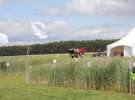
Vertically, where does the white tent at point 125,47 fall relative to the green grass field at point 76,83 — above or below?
above

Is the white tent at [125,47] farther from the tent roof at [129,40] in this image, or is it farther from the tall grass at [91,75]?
the tall grass at [91,75]

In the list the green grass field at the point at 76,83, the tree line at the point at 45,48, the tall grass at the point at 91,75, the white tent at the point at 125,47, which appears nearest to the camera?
the green grass field at the point at 76,83

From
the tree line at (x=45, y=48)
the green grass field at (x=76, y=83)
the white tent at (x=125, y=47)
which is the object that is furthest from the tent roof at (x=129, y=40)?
the tree line at (x=45, y=48)

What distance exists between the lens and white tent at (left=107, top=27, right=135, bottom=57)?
49.3 m

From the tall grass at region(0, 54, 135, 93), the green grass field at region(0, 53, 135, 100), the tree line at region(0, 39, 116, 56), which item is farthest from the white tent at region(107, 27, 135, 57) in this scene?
the tree line at region(0, 39, 116, 56)

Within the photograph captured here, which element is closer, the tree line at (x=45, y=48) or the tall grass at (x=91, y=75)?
the tall grass at (x=91, y=75)

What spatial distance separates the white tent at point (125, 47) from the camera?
49344 millimetres

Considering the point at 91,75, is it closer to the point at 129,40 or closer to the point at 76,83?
the point at 76,83

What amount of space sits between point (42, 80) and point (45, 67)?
1011 millimetres

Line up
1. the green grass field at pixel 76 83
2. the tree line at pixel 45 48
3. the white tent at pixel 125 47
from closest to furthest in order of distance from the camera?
the green grass field at pixel 76 83 → the white tent at pixel 125 47 → the tree line at pixel 45 48

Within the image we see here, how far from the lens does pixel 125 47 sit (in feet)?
164

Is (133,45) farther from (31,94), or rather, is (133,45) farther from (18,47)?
(18,47)

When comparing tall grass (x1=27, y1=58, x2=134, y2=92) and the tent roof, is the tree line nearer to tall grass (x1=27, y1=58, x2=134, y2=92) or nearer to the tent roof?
the tent roof

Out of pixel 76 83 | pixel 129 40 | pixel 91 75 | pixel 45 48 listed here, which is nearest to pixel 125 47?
pixel 129 40
